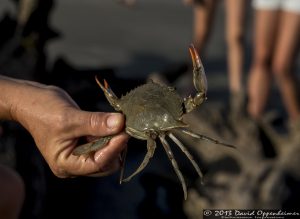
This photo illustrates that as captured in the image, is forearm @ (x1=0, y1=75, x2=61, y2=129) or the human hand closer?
the human hand

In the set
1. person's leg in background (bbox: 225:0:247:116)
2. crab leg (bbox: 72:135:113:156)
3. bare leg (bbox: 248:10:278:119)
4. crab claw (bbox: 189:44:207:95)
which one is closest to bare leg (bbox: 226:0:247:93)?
person's leg in background (bbox: 225:0:247:116)

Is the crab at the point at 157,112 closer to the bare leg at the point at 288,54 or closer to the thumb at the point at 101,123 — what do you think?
the thumb at the point at 101,123

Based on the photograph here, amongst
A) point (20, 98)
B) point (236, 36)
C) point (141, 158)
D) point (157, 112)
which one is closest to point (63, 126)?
point (20, 98)

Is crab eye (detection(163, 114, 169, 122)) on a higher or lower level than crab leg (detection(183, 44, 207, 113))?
lower

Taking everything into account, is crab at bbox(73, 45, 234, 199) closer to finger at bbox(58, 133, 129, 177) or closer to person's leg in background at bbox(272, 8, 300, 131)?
finger at bbox(58, 133, 129, 177)

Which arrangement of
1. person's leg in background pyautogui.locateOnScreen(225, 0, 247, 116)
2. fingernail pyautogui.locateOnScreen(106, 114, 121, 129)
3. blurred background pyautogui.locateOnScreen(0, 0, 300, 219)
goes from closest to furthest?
1. fingernail pyautogui.locateOnScreen(106, 114, 121, 129)
2. blurred background pyautogui.locateOnScreen(0, 0, 300, 219)
3. person's leg in background pyautogui.locateOnScreen(225, 0, 247, 116)

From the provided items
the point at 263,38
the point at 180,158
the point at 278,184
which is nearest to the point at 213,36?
the point at 263,38

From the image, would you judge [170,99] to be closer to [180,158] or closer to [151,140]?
[151,140]
